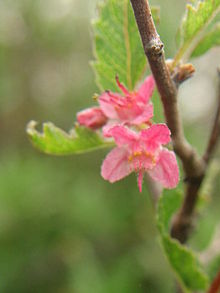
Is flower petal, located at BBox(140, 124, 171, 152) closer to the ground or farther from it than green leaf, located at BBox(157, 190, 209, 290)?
farther from it

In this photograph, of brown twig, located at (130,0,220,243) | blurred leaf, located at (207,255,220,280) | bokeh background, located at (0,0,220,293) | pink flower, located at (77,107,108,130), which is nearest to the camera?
brown twig, located at (130,0,220,243)

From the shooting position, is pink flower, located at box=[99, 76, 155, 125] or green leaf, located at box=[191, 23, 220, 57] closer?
pink flower, located at box=[99, 76, 155, 125]

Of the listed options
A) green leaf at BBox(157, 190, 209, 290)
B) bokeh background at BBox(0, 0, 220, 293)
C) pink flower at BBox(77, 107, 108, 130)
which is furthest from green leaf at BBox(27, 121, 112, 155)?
bokeh background at BBox(0, 0, 220, 293)

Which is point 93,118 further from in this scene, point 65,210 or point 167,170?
point 65,210

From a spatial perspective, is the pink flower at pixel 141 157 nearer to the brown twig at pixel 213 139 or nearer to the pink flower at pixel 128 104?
the pink flower at pixel 128 104

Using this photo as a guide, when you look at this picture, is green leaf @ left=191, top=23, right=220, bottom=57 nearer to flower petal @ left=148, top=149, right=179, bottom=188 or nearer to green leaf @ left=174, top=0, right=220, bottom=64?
green leaf @ left=174, top=0, right=220, bottom=64

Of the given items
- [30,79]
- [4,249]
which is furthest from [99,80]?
[30,79]

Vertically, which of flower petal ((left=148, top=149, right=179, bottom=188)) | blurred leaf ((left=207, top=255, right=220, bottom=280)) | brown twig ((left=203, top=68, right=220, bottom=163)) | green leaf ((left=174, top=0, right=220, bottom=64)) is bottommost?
blurred leaf ((left=207, top=255, right=220, bottom=280))

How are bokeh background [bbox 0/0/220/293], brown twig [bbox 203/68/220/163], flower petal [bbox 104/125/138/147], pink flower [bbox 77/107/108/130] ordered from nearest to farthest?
flower petal [bbox 104/125/138/147], pink flower [bbox 77/107/108/130], brown twig [bbox 203/68/220/163], bokeh background [bbox 0/0/220/293]
